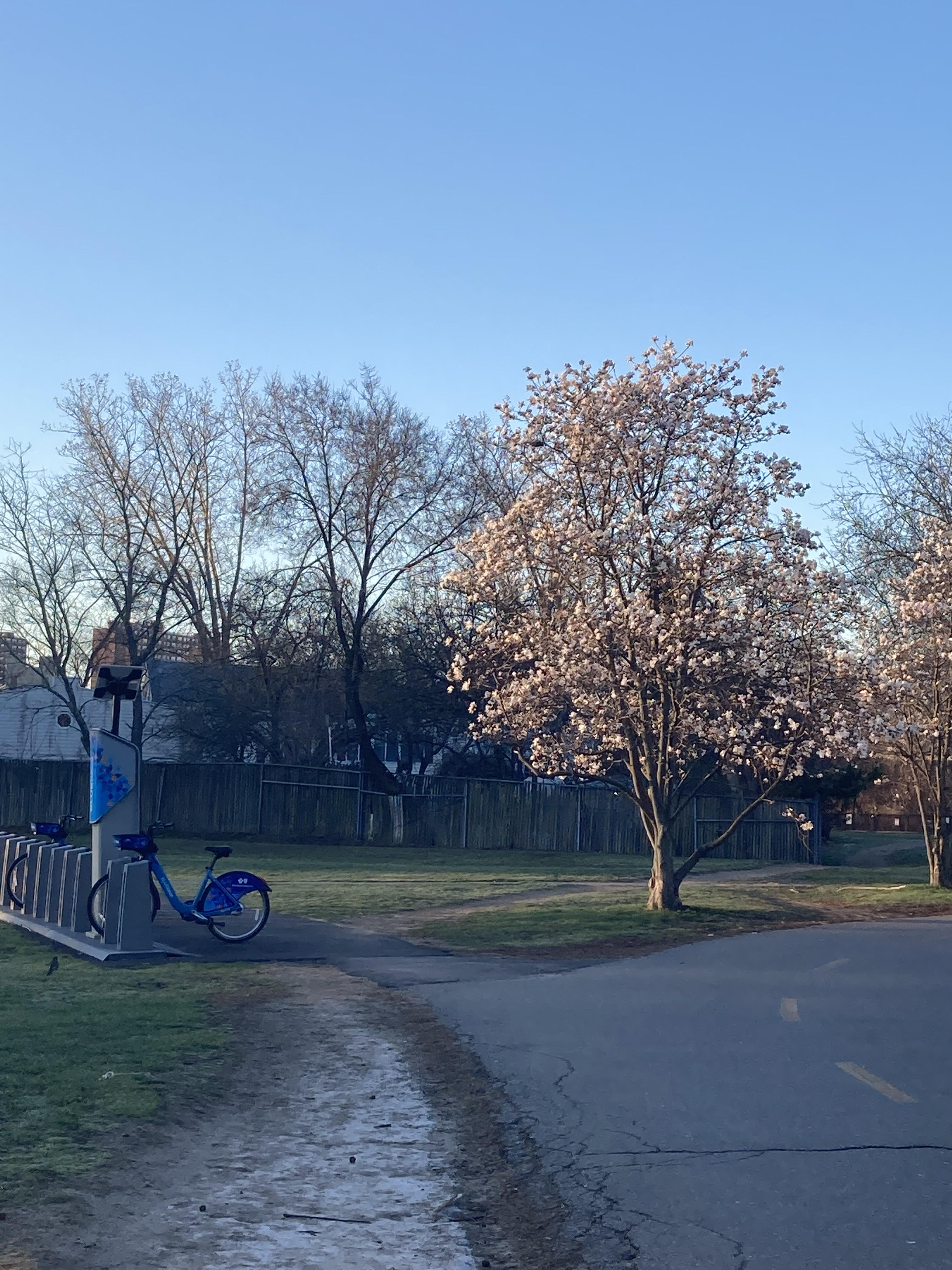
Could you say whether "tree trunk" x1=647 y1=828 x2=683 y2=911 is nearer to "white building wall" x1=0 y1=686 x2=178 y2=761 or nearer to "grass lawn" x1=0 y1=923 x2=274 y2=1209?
"grass lawn" x1=0 y1=923 x2=274 y2=1209

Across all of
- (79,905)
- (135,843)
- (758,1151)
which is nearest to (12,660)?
(79,905)

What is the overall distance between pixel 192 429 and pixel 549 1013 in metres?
32.8

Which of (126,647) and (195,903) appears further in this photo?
(126,647)

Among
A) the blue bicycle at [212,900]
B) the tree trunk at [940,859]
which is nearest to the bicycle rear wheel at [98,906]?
the blue bicycle at [212,900]

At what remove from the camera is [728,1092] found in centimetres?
789

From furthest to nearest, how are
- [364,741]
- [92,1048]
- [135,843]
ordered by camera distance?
[364,741] < [135,843] < [92,1048]

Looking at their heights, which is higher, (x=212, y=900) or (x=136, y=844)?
(x=136, y=844)

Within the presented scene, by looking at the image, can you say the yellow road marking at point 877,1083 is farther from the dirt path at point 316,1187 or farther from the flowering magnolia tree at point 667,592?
the flowering magnolia tree at point 667,592

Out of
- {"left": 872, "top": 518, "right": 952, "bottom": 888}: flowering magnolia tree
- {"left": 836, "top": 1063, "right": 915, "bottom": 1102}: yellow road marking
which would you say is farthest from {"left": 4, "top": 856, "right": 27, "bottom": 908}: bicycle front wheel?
{"left": 872, "top": 518, "right": 952, "bottom": 888}: flowering magnolia tree

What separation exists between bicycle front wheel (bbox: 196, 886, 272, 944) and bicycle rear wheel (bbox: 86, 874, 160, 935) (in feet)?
2.07

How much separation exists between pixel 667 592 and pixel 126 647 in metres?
25.5

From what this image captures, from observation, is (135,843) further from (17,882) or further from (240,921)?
(17,882)

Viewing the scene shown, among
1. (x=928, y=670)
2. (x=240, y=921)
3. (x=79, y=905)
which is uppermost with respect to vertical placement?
(x=928, y=670)

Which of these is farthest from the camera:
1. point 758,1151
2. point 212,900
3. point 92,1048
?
point 212,900
